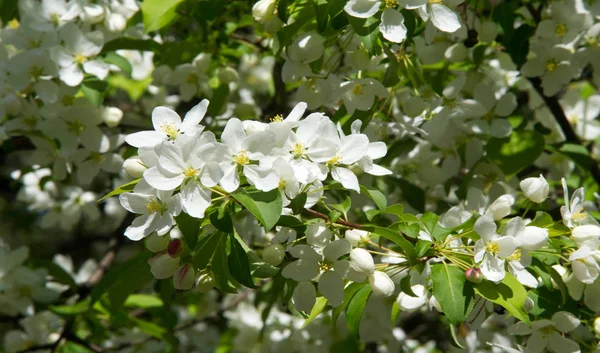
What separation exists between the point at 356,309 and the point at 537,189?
618 mm

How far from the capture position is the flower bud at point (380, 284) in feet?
5.86

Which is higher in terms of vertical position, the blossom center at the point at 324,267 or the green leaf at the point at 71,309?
the blossom center at the point at 324,267

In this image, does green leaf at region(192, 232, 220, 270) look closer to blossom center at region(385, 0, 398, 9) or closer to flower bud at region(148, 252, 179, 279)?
flower bud at region(148, 252, 179, 279)

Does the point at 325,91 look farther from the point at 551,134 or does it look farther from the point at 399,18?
the point at 551,134

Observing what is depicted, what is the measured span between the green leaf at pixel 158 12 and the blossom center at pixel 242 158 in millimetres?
986

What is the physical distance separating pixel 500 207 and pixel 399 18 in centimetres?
59

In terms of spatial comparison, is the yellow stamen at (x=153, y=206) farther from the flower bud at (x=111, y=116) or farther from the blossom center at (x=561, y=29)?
the blossom center at (x=561, y=29)

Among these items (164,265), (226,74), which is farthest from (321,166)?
(226,74)

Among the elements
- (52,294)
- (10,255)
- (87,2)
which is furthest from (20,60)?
(52,294)

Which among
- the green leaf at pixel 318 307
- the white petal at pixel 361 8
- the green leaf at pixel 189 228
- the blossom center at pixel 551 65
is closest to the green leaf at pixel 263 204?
the green leaf at pixel 189 228

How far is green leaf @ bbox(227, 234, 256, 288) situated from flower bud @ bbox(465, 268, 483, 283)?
0.52m

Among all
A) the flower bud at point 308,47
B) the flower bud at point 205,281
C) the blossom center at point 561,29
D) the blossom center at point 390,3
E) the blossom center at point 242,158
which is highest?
the blossom center at point 390,3

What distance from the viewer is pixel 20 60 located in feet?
8.33

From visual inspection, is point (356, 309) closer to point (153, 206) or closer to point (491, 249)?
point (491, 249)
